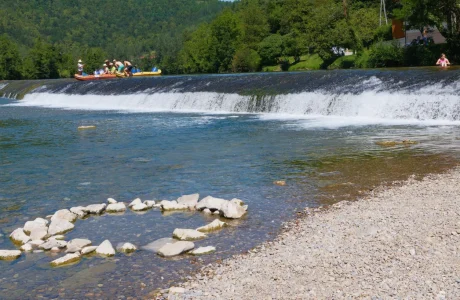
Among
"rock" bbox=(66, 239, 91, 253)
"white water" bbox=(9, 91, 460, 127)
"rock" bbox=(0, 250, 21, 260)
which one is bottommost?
"white water" bbox=(9, 91, 460, 127)

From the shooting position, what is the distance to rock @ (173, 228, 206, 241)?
29.6 ft

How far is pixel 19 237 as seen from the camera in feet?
30.6

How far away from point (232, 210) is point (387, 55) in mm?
42934

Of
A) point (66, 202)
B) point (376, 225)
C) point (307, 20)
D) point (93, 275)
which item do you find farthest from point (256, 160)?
point (307, 20)

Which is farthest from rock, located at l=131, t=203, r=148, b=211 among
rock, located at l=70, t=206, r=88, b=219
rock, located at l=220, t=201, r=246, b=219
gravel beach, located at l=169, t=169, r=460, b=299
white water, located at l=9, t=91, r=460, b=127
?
white water, located at l=9, t=91, r=460, b=127

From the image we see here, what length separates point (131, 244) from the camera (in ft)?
28.7

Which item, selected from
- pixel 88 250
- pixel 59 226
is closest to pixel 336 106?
pixel 59 226

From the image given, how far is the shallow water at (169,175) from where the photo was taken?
791 centimetres

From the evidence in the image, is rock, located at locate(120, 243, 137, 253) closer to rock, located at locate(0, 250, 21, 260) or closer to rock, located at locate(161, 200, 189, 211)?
rock, located at locate(0, 250, 21, 260)

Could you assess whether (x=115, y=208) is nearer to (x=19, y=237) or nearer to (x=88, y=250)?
(x=19, y=237)

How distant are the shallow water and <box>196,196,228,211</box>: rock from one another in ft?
0.81

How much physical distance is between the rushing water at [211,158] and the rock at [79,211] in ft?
1.06

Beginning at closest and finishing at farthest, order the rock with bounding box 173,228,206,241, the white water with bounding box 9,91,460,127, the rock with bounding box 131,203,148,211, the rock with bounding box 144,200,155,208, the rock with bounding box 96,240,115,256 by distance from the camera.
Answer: the rock with bounding box 96,240,115,256, the rock with bounding box 173,228,206,241, the rock with bounding box 131,203,148,211, the rock with bounding box 144,200,155,208, the white water with bounding box 9,91,460,127

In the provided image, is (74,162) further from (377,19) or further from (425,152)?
(377,19)
